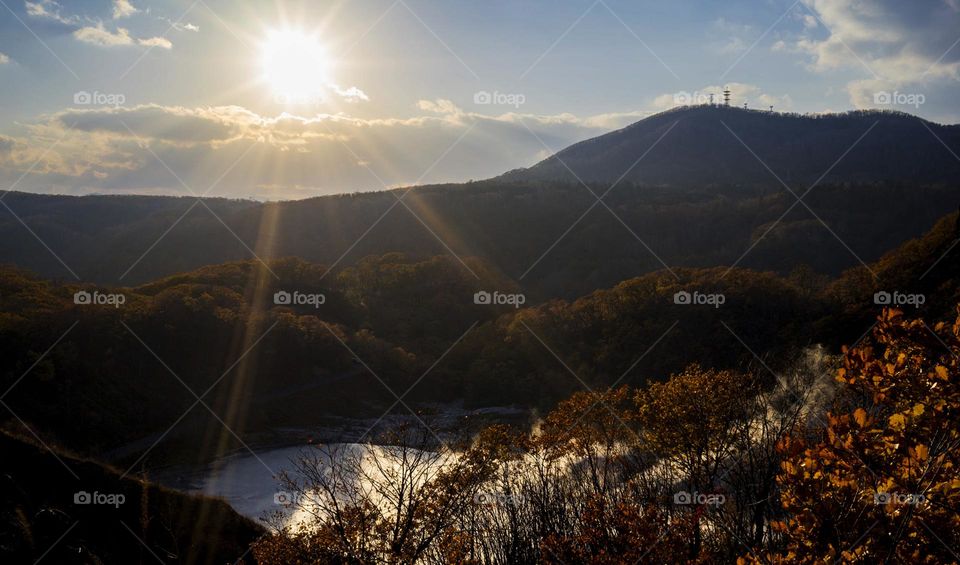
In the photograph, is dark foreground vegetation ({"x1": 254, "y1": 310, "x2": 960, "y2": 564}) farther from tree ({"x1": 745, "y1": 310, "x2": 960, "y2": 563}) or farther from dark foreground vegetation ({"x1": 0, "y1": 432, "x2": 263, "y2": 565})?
dark foreground vegetation ({"x1": 0, "y1": 432, "x2": 263, "y2": 565})

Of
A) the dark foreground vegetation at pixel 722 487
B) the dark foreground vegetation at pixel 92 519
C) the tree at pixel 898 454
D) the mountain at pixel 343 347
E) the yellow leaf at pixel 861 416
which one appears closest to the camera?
the yellow leaf at pixel 861 416

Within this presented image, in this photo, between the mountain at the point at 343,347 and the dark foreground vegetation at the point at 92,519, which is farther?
the mountain at the point at 343,347

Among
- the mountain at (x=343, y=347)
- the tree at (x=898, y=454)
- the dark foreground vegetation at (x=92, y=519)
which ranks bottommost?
the dark foreground vegetation at (x=92, y=519)

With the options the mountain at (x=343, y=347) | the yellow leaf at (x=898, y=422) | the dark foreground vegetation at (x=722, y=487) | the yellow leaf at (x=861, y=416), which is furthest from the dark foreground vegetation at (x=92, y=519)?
the mountain at (x=343, y=347)

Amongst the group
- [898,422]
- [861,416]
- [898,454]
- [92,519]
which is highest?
[861,416]

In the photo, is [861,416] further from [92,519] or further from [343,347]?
[343,347]

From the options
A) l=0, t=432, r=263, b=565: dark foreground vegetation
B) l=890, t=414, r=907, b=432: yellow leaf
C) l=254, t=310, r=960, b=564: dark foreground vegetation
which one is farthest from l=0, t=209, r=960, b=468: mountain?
l=890, t=414, r=907, b=432: yellow leaf

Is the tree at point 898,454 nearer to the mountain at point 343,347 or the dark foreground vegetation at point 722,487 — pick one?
the dark foreground vegetation at point 722,487

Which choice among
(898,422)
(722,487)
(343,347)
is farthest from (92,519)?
(343,347)
